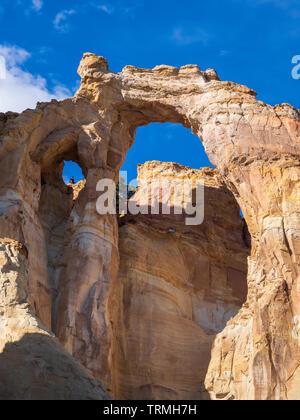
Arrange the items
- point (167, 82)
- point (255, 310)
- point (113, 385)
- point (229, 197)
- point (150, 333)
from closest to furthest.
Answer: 1. point (255, 310)
2. point (113, 385)
3. point (150, 333)
4. point (167, 82)
5. point (229, 197)

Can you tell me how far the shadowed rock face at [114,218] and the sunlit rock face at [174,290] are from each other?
0.83m

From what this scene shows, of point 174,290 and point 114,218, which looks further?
point 174,290

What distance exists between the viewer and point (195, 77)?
27969 millimetres

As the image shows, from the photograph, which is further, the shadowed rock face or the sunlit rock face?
the sunlit rock face

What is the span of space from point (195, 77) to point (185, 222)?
16.2 ft

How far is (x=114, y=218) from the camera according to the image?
2597 cm

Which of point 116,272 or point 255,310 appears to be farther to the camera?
point 116,272

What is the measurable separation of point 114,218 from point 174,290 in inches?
117

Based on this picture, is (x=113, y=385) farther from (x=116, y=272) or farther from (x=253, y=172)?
(x=253, y=172)

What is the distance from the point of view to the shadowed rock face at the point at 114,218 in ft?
71.0

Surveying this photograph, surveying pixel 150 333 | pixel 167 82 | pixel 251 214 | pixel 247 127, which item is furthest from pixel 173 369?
pixel 167 82

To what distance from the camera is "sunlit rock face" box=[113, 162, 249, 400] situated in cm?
2406

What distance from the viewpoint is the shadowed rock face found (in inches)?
852

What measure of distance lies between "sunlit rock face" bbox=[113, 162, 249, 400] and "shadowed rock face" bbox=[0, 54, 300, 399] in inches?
32.9
